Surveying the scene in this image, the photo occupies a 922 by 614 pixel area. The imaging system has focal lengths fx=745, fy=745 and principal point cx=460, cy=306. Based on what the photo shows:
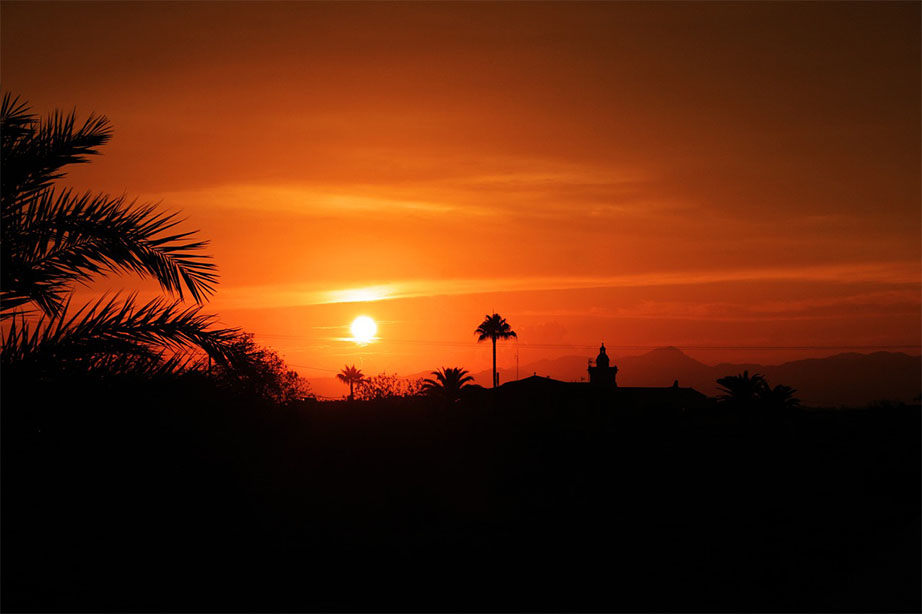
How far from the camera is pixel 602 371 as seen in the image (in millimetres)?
63562

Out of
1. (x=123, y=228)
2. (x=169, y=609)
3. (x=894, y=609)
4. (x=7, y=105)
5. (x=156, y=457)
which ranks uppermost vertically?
(x=7, y=105)

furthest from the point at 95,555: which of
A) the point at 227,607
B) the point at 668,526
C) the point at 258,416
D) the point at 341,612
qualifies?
the point at 668,526

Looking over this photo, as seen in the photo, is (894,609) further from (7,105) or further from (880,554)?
(7,105)

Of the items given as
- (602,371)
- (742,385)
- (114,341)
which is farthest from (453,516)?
(602,371)

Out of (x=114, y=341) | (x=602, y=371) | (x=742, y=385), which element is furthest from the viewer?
(x=602, y=371)

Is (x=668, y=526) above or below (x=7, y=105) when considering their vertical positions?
below

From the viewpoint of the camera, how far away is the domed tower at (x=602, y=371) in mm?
63053

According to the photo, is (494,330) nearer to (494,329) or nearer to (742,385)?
Result: (494,329)

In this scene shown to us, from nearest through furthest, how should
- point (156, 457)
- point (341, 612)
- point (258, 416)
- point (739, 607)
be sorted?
point (739, 607) → point (341, 612) → point (156, 457) → point (258, 416)

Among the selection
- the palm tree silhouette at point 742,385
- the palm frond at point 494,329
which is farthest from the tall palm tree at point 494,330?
the palm tree silhouette at point 742,385

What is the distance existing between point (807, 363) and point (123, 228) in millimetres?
167159

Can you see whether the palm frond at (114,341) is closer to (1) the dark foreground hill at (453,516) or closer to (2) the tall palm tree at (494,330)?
(1) the dark foreground hill at (453,516)

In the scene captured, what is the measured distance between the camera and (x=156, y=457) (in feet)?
23.7

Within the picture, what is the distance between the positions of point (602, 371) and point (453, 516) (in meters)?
56.7
